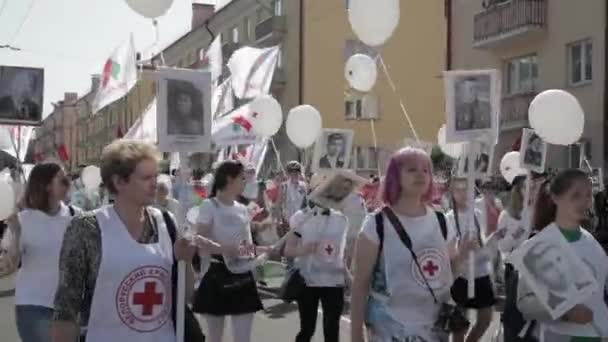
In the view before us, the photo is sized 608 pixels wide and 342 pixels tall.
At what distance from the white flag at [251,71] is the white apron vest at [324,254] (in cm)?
1148

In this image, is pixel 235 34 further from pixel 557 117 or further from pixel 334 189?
pixel 334 189

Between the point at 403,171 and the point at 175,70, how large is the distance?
221 cm

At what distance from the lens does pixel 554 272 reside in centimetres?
457

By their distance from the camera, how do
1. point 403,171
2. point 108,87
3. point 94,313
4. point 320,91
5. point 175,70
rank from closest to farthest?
point 94,313
point 403,171
point 175,70
point 108,87
point 320,91

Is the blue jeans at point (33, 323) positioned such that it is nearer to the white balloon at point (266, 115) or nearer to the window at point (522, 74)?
the white balloon at point (266, 115)

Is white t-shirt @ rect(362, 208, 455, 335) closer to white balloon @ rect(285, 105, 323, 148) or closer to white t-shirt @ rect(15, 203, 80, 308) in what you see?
white t-shirt @ rect(15, 203, 80, 308)

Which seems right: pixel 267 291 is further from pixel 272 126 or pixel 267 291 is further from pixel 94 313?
pixel 94 313

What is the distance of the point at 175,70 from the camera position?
6.27 m

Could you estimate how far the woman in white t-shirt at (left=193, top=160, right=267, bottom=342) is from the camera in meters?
6.97

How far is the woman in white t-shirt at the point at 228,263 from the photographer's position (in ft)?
22.9

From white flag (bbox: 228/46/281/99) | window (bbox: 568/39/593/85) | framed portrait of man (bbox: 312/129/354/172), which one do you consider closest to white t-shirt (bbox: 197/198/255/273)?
framed portrait of man (bbox: 312/129/354/172)

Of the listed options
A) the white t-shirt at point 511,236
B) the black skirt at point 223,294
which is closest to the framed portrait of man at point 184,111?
the black skirt at point 223,294

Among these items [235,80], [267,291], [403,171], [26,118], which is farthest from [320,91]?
[403,171]

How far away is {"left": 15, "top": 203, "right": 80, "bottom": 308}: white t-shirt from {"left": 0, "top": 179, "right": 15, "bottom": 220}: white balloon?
0.59m
